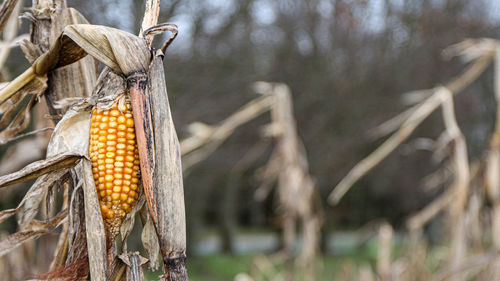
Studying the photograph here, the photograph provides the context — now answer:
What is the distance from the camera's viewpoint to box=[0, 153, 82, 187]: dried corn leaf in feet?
2.32

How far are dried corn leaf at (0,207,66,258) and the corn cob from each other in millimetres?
146

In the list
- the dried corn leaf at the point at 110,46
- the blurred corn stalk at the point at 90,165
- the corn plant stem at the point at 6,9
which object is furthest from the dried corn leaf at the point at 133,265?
the corn plant stem at the point at 6,9

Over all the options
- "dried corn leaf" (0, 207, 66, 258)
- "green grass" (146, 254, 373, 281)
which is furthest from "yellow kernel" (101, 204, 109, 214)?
"green grass" (146, 254, 373, 281)

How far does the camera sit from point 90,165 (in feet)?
2.33

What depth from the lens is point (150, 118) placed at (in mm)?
699

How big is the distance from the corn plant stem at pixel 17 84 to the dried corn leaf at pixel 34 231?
215 mm

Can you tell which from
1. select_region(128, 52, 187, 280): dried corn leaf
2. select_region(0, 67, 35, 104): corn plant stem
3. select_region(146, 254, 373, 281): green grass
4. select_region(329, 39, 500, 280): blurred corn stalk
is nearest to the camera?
select_region(128, 52, 187, 280): dried corn leaf

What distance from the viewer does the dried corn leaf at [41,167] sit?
0.71 meters

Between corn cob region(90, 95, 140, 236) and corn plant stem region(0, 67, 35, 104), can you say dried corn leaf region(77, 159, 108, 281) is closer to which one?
corn cob region(90, 95, 140, 236)

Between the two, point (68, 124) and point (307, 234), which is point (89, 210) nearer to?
point (68, 124)

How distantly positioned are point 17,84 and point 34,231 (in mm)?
247

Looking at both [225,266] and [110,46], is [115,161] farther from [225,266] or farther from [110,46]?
[225,266]

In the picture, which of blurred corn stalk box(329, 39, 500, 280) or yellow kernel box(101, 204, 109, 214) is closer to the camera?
yellow kernel box(101, 204, 109, 214)

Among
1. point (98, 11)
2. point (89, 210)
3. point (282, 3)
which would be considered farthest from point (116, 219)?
point (282, 3)
